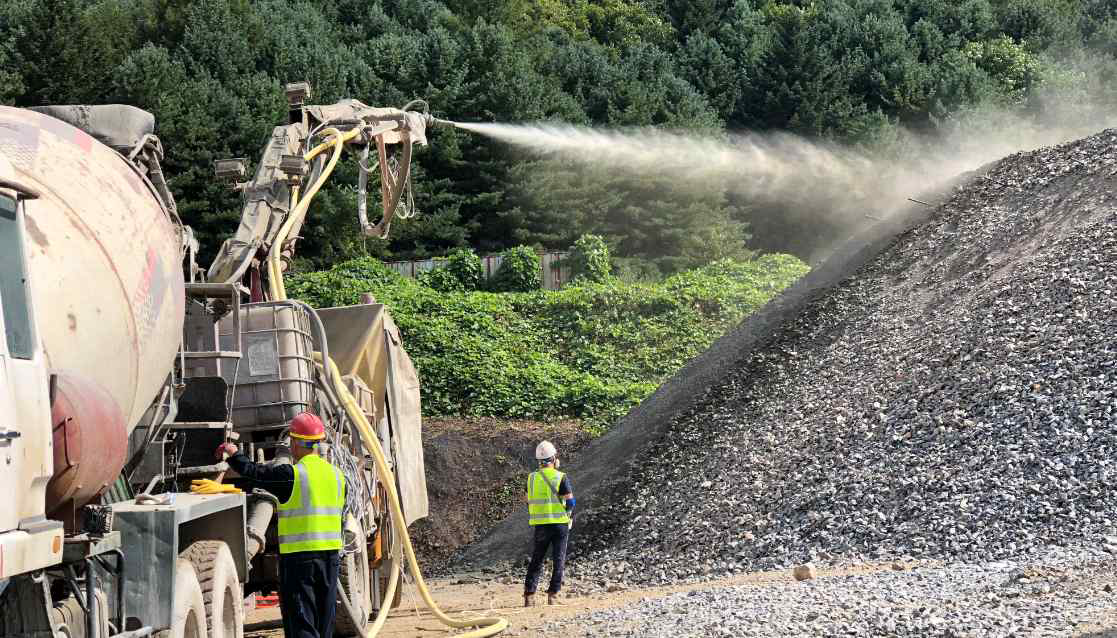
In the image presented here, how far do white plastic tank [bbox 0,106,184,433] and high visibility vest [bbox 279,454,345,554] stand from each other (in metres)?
1.04

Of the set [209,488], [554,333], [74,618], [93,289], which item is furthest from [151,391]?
[554,333]

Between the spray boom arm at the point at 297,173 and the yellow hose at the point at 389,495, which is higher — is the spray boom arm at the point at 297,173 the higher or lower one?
the higher one

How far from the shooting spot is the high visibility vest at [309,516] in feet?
26.6

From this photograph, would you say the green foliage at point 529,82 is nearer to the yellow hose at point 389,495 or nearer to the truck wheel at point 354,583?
the yellow hose at point 389,495

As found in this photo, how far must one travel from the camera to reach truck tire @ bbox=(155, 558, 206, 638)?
21.2 ft

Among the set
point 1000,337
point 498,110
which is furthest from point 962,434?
point 498,110

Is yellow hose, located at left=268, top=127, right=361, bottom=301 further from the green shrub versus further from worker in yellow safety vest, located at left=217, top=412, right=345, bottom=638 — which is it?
the green shrub

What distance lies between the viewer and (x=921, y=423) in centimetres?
1440

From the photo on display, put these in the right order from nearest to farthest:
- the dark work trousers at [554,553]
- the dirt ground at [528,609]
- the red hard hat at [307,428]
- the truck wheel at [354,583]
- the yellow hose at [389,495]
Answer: the red hard hat at [307,428]
the truck wheel at [354,583]
the yellow hose at [389,495]
the dirt ground at [528,609]
the dark work trousers at [554,553]

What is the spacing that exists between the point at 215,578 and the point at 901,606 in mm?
4847

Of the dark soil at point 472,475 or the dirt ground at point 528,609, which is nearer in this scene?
the dirt ground at point 528,609

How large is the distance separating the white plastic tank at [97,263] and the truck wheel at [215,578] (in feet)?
2.54

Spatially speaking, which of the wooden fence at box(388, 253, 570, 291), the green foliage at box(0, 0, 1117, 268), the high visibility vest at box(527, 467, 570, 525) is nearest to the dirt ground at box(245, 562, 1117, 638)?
the high visibility vest at box(527, 467, 570, 525)

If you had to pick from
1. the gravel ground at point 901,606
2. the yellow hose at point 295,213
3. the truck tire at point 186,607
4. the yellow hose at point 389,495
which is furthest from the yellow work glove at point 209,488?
the yellow hose at point 295,213
